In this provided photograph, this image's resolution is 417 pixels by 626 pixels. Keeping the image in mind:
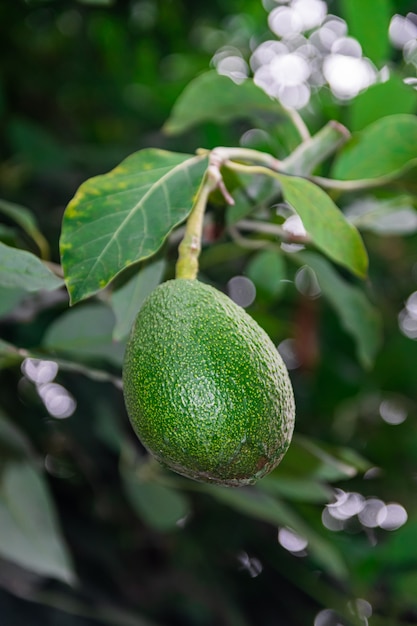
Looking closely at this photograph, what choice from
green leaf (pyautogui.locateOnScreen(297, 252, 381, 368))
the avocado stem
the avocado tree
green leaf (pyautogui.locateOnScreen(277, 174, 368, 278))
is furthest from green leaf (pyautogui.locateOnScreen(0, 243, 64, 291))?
green leaf (pyautogui.locateOnScreen(297, 252, 381, 368))

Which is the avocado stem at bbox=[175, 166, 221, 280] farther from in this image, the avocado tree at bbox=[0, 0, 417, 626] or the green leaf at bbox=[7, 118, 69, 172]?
the green leaf at bbox=[7, 118, 69, 172]

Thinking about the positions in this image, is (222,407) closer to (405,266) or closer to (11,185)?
(11,185)

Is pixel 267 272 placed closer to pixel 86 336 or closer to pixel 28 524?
pixel 86 336

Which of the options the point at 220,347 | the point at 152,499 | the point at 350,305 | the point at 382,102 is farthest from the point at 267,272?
the point at 220,347

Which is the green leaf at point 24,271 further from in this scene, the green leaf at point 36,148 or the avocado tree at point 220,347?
the green leaf at point 36,148

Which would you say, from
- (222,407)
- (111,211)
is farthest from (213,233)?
(222,407)

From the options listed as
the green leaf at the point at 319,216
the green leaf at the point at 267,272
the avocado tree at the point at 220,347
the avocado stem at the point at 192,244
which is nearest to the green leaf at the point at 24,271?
the avocado tree at the point at 220,347
